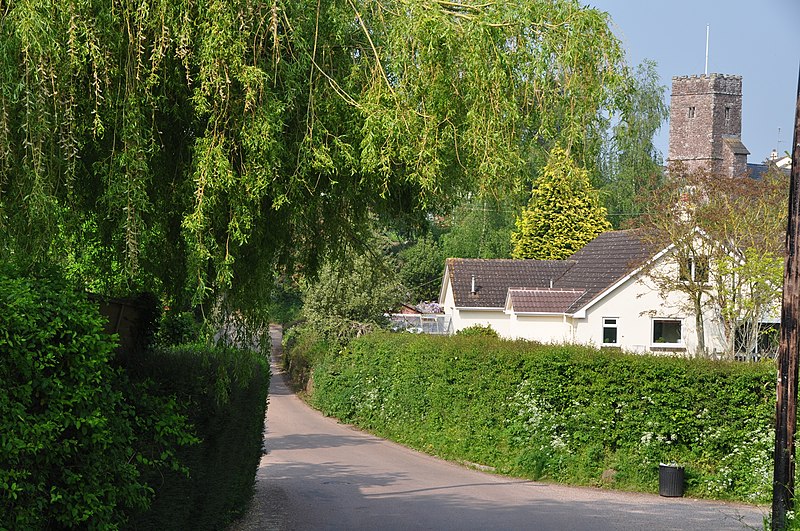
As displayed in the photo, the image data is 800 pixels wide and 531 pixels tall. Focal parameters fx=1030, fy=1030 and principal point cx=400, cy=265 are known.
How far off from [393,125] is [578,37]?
143cm

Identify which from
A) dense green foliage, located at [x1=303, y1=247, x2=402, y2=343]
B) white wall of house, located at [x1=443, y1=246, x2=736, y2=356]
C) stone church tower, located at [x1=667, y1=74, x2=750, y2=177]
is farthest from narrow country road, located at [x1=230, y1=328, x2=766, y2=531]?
stone church tower, located at [x1=667, y1=74, x2=750, y2=177]

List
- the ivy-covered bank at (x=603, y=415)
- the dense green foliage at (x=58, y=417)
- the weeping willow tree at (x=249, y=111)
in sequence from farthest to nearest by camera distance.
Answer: the ivy-covered bank at (x=603, y=415), the weeping willow tree at (x=249, y=111), the dense green foliage at (x=58, y=417)

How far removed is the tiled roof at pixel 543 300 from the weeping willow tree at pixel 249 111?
31268 mm

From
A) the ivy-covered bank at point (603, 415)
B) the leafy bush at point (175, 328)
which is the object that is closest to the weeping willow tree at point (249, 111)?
the leafy bush at point (175, 328)

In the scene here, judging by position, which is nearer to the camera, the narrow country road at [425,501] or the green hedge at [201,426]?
the green hedge at [201,426]

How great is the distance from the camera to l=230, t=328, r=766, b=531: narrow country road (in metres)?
15.3

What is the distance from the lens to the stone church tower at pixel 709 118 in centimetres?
8031

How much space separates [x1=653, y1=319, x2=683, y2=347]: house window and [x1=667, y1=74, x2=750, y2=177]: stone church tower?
153ft

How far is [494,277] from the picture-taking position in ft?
145

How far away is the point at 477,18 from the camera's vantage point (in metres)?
7.16

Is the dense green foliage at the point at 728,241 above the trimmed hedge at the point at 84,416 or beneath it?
above

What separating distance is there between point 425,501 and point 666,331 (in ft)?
66.0

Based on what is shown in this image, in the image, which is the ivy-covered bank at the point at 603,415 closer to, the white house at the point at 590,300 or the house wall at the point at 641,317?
the white house at the point at 590,300

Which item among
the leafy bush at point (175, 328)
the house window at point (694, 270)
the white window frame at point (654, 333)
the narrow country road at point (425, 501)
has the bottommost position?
the narrow country road at point (425, 501)
